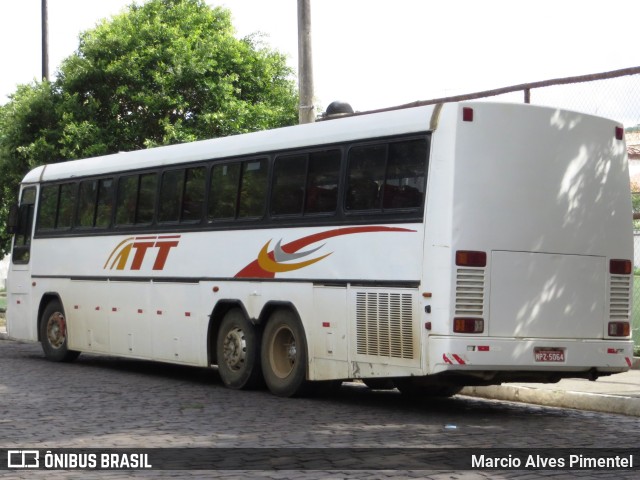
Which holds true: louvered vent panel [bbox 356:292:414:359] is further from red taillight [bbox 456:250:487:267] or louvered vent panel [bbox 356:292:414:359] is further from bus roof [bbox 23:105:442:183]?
bus roof [bbox 23:105:442:183]

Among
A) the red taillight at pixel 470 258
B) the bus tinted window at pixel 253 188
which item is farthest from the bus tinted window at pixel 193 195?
the red taillight at pixel 470 258

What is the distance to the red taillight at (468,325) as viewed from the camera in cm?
1218

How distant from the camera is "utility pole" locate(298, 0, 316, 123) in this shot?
1940 centimetres

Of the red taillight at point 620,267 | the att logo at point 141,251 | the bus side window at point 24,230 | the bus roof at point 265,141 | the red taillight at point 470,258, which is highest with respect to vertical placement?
the bus roof at point 265,141

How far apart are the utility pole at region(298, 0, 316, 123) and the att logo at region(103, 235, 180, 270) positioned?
10.9 ft

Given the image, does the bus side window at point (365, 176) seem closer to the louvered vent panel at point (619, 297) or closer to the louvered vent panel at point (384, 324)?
the louvered vent panel at point (384, 324)

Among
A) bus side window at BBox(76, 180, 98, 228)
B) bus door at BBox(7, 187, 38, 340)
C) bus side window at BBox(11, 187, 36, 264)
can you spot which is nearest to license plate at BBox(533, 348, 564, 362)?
bus side window at BBox(76, 180, 98, 228)

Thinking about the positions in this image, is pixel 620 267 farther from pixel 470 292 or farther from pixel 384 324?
pixel 384 324

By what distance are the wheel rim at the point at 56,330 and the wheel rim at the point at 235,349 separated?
16.7 ft

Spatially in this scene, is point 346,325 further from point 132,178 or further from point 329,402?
point 132,178

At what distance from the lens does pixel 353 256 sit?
1353 cm

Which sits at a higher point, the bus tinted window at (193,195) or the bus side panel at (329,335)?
the bus tinted window at (193,195)

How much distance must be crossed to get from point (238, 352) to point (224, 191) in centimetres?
207

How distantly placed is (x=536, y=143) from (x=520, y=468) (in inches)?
183
